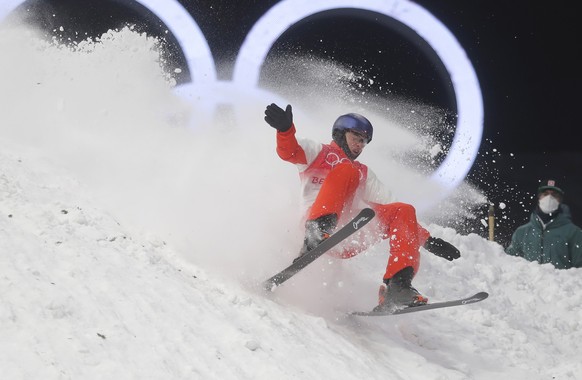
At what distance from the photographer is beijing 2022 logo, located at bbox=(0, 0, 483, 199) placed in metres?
8.12

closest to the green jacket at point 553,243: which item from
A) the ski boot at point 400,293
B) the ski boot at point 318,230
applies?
the ski boot at point 400,293

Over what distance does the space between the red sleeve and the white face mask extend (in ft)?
13.3

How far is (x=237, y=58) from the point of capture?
8.31 m

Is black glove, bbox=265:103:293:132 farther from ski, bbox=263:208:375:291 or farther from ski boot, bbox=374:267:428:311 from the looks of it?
ski boot, bbox=374:267:428:311

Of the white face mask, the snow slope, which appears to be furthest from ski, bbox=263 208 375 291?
the white face mask

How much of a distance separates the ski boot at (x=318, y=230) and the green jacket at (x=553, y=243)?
3844 millimetres

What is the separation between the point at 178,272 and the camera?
11.3 ft

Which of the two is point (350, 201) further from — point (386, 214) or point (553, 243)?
point (553, 243)

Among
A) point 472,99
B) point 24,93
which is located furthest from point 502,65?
point 24,93

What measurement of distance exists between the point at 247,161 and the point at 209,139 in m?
0.62

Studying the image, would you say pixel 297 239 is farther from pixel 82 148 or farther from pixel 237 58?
pixel 237 58

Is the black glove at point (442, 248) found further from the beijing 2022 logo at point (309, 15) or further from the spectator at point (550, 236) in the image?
the beijing 2022 logo at point (309, 15)

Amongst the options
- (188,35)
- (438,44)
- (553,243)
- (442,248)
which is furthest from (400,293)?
(438,44)

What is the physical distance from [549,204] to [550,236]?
0.42 metres
